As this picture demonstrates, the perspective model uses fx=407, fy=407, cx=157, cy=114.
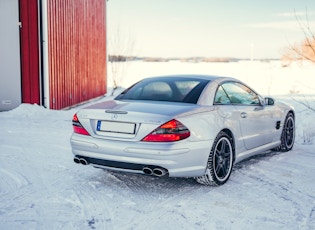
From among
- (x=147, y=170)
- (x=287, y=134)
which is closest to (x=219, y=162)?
(x=147, y=170)

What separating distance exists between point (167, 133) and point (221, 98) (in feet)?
4.19

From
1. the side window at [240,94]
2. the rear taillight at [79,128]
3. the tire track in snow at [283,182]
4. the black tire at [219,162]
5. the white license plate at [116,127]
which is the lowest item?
the tire track in snow at [283,182]

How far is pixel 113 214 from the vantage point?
391 centimetres

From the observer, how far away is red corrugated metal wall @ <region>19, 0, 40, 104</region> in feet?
36.8

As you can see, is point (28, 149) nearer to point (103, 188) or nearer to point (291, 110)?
point (103, 188)

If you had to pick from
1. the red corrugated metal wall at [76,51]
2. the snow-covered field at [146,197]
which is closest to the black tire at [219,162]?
the snow-covered field at [146,197]

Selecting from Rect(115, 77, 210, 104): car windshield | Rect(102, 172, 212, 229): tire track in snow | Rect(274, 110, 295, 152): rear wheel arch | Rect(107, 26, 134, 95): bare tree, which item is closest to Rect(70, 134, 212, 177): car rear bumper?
Rect(102, 172, 212, 229): tire track in snow

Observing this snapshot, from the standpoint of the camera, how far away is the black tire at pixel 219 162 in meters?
4.72

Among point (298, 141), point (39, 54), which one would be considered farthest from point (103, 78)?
point (298, 141)

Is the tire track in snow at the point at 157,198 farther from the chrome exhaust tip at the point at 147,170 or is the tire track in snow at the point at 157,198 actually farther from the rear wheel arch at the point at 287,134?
the rear wheel arch at the point at 287,134

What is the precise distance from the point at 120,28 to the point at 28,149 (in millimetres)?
14208

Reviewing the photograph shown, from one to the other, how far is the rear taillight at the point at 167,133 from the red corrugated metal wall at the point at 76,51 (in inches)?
315

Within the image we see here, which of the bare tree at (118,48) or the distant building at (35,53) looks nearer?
the distant building at (35,53)

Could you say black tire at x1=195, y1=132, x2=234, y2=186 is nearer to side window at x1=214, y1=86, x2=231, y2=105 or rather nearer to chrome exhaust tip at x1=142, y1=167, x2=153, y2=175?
side window at x1=214, y1=86, x2=231, y2=105
